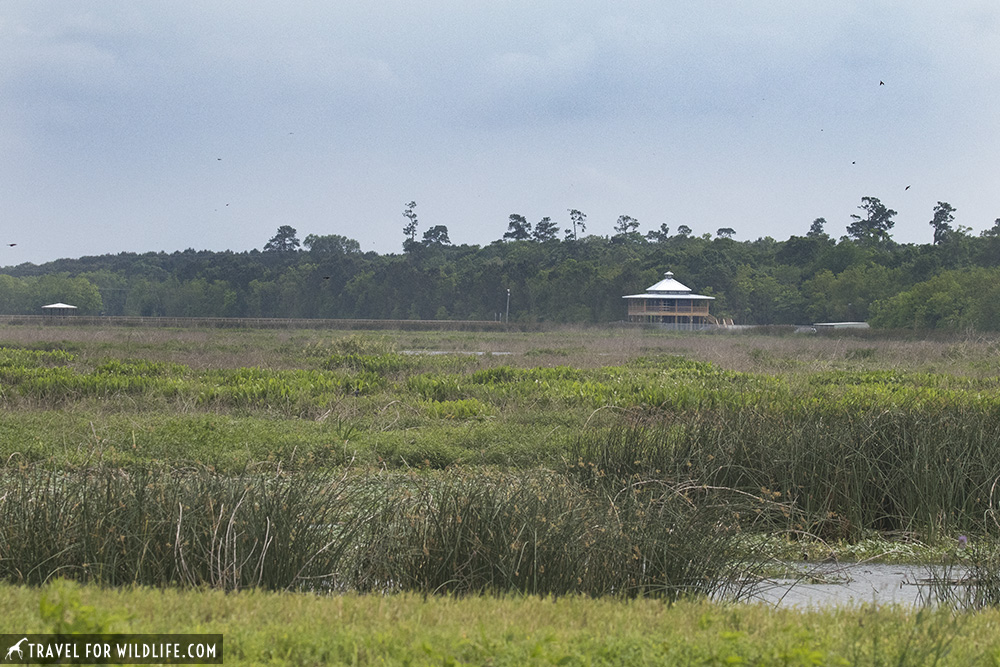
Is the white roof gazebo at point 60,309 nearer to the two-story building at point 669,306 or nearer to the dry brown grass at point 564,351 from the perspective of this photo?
the dry brown grass at point 564,351

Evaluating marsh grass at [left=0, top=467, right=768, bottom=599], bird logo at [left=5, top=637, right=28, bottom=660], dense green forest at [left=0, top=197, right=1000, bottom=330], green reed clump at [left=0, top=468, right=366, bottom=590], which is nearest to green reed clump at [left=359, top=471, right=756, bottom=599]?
marsh grass at [left=0, top=467, right=768, bottom=599]

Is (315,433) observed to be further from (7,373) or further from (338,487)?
(7,373)

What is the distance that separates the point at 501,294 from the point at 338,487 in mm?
74842

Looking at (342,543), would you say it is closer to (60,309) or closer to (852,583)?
(852,583)

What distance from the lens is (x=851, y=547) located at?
7891 mm

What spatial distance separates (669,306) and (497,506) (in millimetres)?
68642

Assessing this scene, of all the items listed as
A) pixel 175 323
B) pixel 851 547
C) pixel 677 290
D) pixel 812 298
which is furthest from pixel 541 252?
pixel 851 547

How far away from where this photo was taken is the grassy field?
4.31 metres

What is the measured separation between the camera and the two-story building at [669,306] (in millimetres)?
72688

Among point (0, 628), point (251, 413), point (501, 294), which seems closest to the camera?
point (0, 628)

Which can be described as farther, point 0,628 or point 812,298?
point 812,298

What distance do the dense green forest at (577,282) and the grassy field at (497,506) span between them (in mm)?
47954

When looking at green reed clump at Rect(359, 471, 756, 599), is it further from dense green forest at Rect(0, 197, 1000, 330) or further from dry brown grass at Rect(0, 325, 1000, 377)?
dense green forest at Rect(0, 197, 1000, 330)

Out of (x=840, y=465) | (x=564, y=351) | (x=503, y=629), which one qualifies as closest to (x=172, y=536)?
(x=503, y=629)
